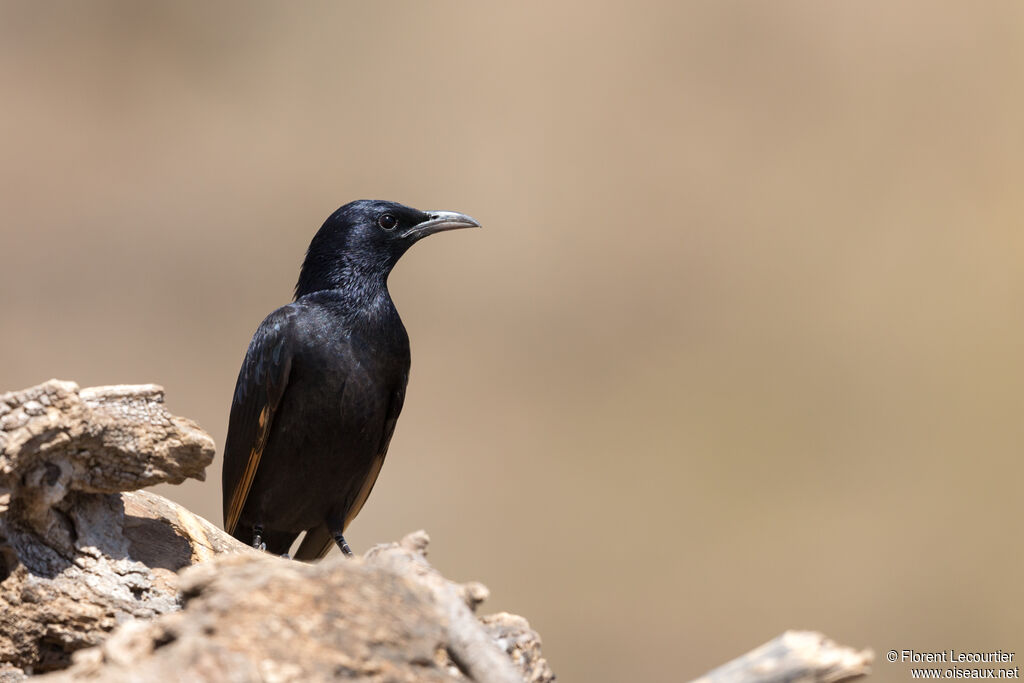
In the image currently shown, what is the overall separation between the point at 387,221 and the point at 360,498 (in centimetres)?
137

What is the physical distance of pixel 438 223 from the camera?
5402 mm

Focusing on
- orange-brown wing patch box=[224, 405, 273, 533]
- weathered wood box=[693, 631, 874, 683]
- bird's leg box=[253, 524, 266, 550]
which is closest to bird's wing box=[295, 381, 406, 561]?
bird's leg box=[253, 524, 266, 550]

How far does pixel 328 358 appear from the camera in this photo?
15.3 ft

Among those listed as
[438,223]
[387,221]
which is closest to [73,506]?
[387,221]

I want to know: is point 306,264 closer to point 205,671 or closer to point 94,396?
point 94,396

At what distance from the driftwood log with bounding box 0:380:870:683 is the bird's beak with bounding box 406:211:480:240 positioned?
195 cm

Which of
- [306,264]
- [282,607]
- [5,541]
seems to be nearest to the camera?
[282,607]

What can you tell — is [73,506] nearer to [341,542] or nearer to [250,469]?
[250,469]

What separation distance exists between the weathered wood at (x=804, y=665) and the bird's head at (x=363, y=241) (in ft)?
10.5

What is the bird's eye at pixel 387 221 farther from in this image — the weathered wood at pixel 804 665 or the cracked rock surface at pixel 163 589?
the weathered wood at pixel 804 665

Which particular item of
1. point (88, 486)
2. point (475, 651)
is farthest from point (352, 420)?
point (475, 651)

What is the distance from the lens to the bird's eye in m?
5.27

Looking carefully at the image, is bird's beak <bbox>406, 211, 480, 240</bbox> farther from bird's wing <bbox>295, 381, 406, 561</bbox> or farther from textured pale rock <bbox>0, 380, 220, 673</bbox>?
textured pale rock <bbox>0, 380, 220, 673</bbox>

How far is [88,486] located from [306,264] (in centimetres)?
231
